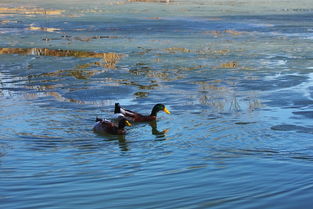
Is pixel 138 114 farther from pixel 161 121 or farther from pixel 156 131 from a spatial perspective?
pixel 156 131

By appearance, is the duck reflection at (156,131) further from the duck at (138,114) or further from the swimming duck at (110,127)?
the swimming duck at (110,127)

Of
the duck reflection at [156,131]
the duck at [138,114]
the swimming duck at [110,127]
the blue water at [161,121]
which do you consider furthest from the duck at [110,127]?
the duck at [138,114]

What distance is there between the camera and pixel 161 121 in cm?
1109

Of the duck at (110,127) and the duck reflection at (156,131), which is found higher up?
the duck at (110,127)

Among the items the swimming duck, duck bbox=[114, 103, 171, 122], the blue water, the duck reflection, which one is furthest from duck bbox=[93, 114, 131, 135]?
duck bbox=[114, 103, 171, 122]

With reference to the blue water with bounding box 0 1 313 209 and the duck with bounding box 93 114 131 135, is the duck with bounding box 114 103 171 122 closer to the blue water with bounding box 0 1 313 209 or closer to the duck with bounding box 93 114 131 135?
the blue water with bounding box 0 1 313 209

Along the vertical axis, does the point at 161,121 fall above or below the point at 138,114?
below

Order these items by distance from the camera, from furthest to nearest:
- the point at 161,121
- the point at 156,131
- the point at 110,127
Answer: the point at 161,121 < the point at 156,131 < the point at 110,127

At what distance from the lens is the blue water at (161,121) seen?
6508mm

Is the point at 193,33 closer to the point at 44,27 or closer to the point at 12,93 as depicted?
the point at 44,27

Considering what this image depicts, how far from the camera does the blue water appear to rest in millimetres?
6508

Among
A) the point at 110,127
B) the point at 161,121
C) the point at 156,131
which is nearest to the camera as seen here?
the point at 110,127

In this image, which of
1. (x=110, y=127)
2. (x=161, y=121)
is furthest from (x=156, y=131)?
(x=110, y=127)

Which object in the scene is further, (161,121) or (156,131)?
(161,121)
